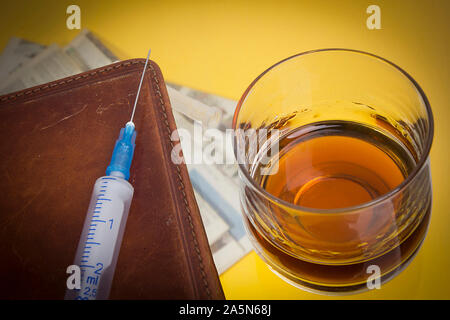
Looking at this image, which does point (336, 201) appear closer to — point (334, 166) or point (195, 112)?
point (334, 166)

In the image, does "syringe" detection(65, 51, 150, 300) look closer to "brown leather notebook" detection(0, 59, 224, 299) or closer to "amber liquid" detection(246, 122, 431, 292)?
"brown leather notebook" detection(0, 59, 224, 299)

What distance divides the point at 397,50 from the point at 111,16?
64 cm

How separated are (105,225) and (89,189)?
0.08 metres

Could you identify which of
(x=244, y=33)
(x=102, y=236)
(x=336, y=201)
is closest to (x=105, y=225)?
(x=102, y=236)

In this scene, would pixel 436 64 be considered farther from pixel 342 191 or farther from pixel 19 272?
pixel 19 272

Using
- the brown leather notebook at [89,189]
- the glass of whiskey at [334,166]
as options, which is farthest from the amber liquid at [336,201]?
the brown leather notebook at [89,189]

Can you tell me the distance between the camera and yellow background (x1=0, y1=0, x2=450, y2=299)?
850 mm

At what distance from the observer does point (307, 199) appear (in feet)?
1.84

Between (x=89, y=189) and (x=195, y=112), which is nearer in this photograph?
(x=89, y=189)

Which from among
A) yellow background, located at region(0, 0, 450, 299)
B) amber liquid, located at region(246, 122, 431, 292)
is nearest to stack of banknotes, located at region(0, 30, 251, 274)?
yellow background, located at region(0, 0, 450, 299)

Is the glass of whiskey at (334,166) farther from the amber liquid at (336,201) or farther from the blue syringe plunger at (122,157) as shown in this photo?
the blue syringe plunger at (122,157)

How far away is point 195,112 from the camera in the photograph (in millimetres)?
822

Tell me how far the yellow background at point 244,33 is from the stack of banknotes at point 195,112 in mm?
36

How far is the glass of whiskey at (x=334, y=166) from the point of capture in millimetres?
448
